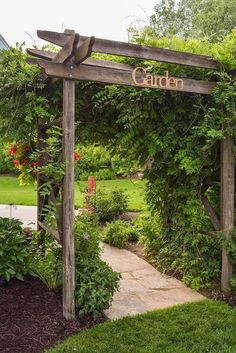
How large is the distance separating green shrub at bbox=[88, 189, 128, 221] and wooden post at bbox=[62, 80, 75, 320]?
4016 mm

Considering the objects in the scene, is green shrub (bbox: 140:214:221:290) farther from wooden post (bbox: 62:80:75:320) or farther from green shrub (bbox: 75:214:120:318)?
wooden post (bbox: 62:80:75:320)

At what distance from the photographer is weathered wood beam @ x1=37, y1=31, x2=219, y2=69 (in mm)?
3078

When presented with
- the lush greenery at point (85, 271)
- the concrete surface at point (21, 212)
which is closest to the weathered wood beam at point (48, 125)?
the lush greenery at point (85, 271)

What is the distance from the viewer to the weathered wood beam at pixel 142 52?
10.1ft

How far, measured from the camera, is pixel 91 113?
4.40 m

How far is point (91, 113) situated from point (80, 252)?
1.68 meters

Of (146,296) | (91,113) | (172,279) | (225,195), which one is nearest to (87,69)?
(91,113)

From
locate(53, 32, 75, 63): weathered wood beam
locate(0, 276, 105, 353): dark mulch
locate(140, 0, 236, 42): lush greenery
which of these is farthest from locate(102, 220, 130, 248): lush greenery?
locate(140, 0, 236, 42): lush greenery

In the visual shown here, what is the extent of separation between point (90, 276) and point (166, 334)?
837 millimetres

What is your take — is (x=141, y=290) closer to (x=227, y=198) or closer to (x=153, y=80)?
(x=227, y=198)

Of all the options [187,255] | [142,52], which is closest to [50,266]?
[187,255]

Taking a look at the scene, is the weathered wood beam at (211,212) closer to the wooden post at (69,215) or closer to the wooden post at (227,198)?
the wooden post at (227,198)

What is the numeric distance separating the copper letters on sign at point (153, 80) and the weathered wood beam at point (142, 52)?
0.15 metres

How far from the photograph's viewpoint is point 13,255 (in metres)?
3.75
